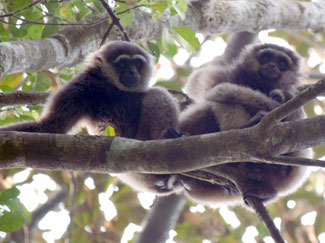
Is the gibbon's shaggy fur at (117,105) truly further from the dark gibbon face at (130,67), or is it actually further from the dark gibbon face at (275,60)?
the dark gibbon face at (275,60)

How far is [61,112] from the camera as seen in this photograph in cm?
429

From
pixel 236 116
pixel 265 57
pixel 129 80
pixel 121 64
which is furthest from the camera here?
pixel 265 57

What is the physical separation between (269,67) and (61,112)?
10.4 ft

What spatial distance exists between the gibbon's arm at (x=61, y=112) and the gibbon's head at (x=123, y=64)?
2.48 feet

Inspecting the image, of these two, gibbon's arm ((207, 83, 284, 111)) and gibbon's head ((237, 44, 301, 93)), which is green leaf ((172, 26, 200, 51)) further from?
gibbon's head ((237, 44, 301, 93))

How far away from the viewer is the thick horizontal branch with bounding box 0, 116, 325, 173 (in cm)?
324

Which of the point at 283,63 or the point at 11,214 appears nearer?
the point at 11,214

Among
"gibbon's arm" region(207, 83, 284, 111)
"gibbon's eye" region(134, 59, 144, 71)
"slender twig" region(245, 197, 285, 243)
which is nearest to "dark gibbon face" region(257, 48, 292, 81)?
"gibbon's arm" region(207, 83, 284, 111)

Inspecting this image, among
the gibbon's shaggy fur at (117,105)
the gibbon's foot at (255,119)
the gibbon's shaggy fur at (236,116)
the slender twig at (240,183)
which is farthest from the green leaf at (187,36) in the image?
the slender twig at (240,183)

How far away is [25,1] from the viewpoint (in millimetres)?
4879

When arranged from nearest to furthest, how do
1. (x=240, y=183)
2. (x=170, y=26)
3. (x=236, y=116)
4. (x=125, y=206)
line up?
(x=240, y=183)
(x=236, y=116)
(x=170, y=26)
(x=125, y=206)

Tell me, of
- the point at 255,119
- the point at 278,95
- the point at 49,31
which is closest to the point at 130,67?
the point at 49,31

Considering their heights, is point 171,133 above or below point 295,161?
above

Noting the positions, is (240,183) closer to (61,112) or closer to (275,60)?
(61,112)
